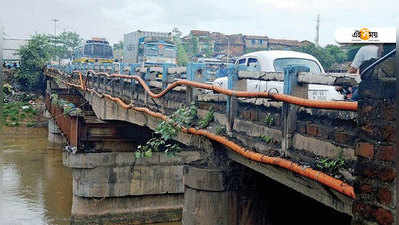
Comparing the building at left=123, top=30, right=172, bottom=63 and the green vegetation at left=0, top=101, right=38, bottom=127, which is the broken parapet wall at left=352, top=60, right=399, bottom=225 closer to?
the building at left=123, top=30, right=172, bottom=63

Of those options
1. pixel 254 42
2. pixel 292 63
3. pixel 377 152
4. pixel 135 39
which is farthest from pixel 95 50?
pixel 377 152

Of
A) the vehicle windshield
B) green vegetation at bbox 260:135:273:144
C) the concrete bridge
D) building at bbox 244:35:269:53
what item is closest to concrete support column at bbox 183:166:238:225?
the concrete bridge

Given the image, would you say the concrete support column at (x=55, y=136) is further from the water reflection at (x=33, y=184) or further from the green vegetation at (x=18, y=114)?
the green vegetation at (x=18, y=114)

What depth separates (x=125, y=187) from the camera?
14.3 m

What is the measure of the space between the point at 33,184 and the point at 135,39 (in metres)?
15.3

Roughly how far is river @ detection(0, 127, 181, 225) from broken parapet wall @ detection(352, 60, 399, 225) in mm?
13589

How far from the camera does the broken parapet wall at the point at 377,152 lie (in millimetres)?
2752

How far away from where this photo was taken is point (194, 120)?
7.64m

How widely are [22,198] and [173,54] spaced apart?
16.5 meters

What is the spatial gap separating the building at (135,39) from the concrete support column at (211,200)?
2662 cm

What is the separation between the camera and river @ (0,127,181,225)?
1600cm

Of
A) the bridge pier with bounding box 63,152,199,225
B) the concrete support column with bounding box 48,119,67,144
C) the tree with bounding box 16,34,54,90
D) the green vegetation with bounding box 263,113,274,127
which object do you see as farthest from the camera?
the tree with bounding box 16,34,54,90

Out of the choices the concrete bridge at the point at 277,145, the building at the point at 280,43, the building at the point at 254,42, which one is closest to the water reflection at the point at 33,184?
the concrete bridge at the point at 277,145

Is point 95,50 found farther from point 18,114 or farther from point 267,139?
point 267,139
